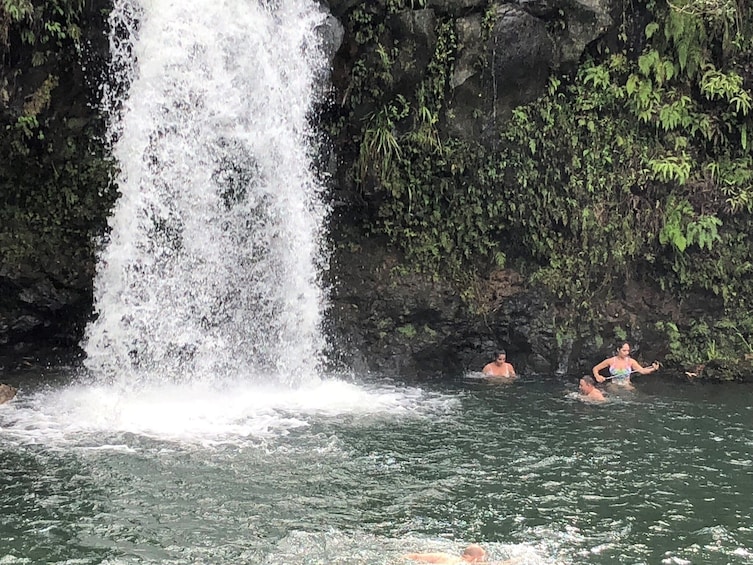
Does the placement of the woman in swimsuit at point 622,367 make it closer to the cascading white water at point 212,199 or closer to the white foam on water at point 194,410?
the white foam on water at point 194,410

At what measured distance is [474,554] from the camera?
5.52 m

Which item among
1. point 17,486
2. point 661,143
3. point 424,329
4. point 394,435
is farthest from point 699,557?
point 661,143

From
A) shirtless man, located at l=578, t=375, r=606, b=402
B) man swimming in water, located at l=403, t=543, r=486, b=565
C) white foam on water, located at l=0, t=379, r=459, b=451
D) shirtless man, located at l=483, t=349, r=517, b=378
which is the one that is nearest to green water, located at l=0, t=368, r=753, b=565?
white foam on water, located at l=0, t=379, r=459, b=451

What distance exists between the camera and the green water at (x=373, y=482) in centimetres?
593

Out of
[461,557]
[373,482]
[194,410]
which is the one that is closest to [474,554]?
[461,557]

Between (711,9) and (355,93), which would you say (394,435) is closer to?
(355,93)

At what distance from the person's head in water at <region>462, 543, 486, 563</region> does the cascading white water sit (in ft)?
20.1

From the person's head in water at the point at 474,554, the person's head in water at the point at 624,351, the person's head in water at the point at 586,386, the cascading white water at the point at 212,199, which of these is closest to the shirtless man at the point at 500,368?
the person's head in water at the point at 586,386

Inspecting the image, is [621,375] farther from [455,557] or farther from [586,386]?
[455,557]

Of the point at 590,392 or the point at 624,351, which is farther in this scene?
the point at 624,351

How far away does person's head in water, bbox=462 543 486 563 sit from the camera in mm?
5508

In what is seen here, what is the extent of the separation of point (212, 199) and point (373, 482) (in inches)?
219

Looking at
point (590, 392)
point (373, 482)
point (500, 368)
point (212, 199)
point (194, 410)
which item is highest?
point (212, 199)

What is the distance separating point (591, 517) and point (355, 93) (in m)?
7.76
